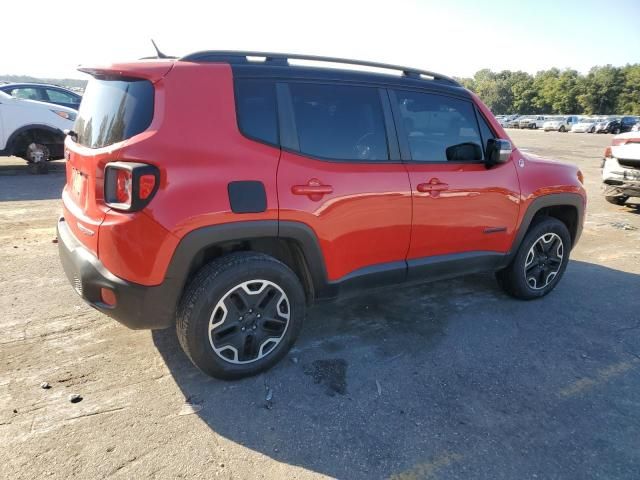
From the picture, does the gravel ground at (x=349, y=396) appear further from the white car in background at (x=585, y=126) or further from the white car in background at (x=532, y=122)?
the white car in background at (x=532, y=122)

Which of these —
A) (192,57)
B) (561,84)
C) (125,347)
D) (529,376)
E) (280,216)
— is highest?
A: (561,84)

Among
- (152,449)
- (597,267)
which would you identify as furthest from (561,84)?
(152,449)

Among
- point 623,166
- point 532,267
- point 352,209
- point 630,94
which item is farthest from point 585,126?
point 352,209

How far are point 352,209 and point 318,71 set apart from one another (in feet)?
2.96

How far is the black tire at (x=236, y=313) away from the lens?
2.47 metres

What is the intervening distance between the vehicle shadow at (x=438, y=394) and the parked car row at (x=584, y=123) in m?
34.8

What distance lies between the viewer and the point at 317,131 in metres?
2.76

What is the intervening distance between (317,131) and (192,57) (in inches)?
32.7

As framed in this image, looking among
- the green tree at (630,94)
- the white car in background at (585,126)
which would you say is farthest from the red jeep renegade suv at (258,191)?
the green tree at (630,94)

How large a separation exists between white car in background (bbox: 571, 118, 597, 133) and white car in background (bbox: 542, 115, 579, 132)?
2.16 ft

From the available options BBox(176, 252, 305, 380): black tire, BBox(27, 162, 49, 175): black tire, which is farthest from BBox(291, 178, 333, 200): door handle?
BBox(27, 162, 49, 175): black tire

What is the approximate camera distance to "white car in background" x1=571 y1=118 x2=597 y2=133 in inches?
1572

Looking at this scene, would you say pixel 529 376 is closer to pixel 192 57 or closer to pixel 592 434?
pixel 592 434

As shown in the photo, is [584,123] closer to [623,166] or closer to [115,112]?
[623,166]
